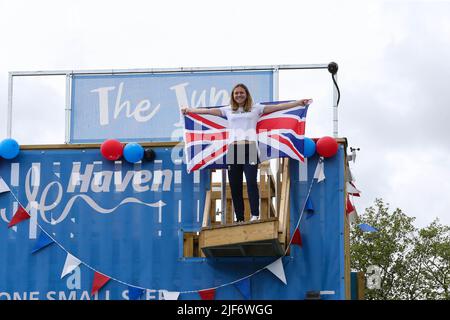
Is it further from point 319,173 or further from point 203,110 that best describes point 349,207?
point 203,110

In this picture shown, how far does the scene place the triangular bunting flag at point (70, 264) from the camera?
15016 millimetres

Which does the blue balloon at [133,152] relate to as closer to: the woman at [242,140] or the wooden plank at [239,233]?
the woman at [242,140]

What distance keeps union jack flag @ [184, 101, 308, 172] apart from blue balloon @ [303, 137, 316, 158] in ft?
0.63

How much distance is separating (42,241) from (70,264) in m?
0.53

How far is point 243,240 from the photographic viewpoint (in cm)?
1385

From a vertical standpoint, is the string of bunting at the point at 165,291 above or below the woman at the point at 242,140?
below

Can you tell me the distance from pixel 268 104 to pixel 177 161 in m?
1.52

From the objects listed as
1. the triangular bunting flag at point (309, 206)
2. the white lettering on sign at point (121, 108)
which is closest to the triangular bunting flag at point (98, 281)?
the white lettering on sign at point (121, 108)

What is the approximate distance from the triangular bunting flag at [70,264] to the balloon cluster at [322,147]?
11.3 ft

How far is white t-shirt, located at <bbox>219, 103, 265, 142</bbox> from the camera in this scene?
14398 millimetres

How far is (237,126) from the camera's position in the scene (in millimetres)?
14445

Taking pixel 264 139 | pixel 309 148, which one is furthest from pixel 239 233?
pixel 309 148

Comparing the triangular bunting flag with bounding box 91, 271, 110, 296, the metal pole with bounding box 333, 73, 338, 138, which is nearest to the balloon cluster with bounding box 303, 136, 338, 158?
the metal pole with bounding box 333, 73, 338, 138
